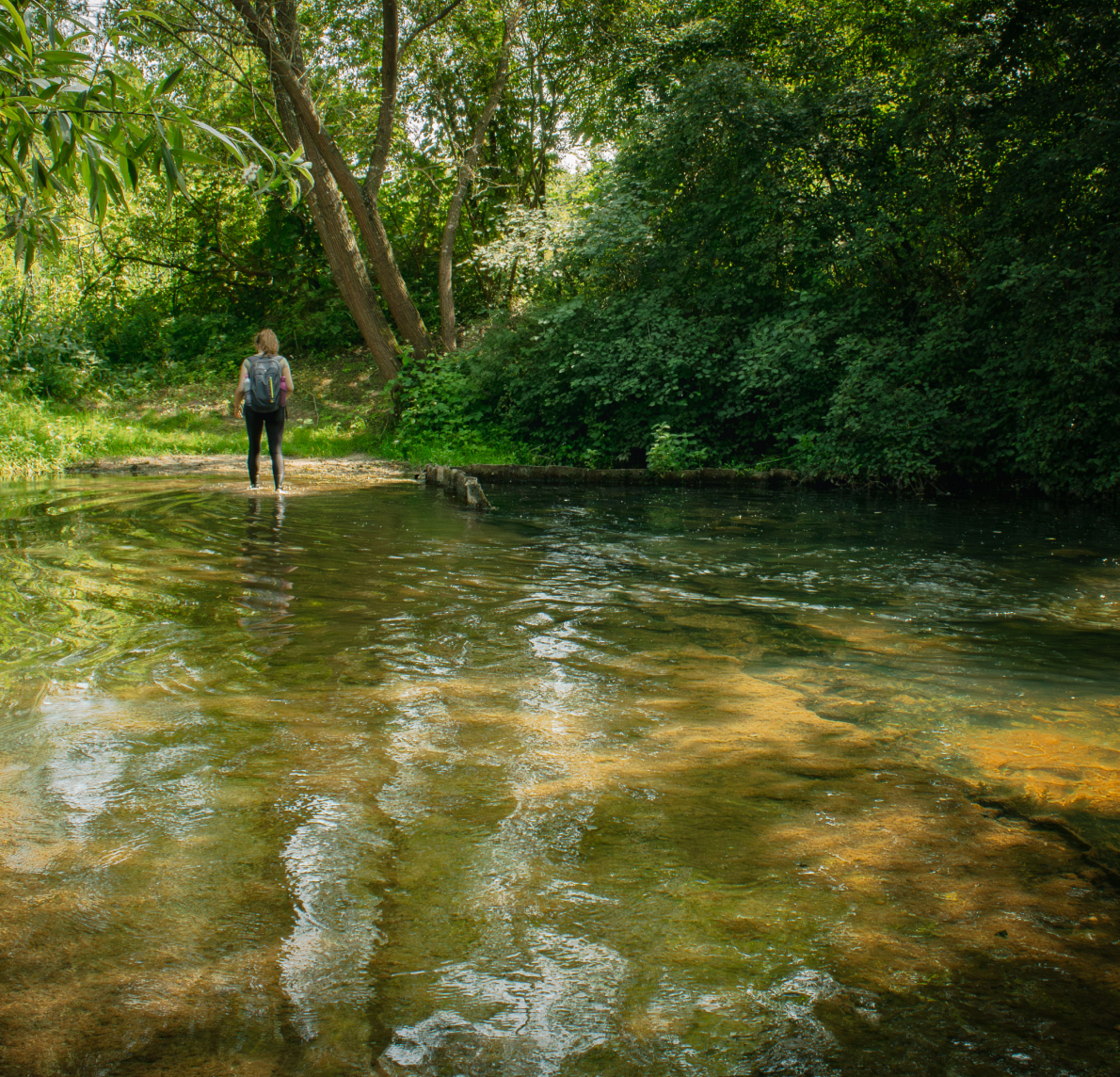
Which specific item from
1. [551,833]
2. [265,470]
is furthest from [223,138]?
[265,470]

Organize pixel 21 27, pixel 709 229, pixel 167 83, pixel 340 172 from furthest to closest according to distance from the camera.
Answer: pixel 340 172 < pixel 709 229 < pixel 167 83 < pixel 21 27

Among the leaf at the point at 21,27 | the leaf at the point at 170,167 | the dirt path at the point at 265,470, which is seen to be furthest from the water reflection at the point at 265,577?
the dirt path at the point at 265,470

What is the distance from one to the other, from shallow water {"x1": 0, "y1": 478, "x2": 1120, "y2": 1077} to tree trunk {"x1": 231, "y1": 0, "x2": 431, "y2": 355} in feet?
46.3

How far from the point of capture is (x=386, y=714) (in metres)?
4.16

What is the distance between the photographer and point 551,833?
3080 millimetres

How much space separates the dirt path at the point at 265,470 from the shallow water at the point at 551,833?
842cm

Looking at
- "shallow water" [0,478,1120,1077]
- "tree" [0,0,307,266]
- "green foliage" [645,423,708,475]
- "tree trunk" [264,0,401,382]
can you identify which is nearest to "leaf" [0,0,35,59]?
"tree" [0,0,307,266]

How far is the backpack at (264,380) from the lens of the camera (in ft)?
38.3

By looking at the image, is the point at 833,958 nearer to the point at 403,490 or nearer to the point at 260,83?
the point at 403,490

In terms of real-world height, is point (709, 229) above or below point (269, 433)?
above

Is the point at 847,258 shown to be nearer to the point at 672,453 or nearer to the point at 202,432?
the point at 672,453

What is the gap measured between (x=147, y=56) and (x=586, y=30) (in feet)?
32.4

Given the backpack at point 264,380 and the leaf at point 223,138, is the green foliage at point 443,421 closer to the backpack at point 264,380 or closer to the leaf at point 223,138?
the backpack at point 264,380

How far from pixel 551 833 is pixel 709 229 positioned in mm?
16313
